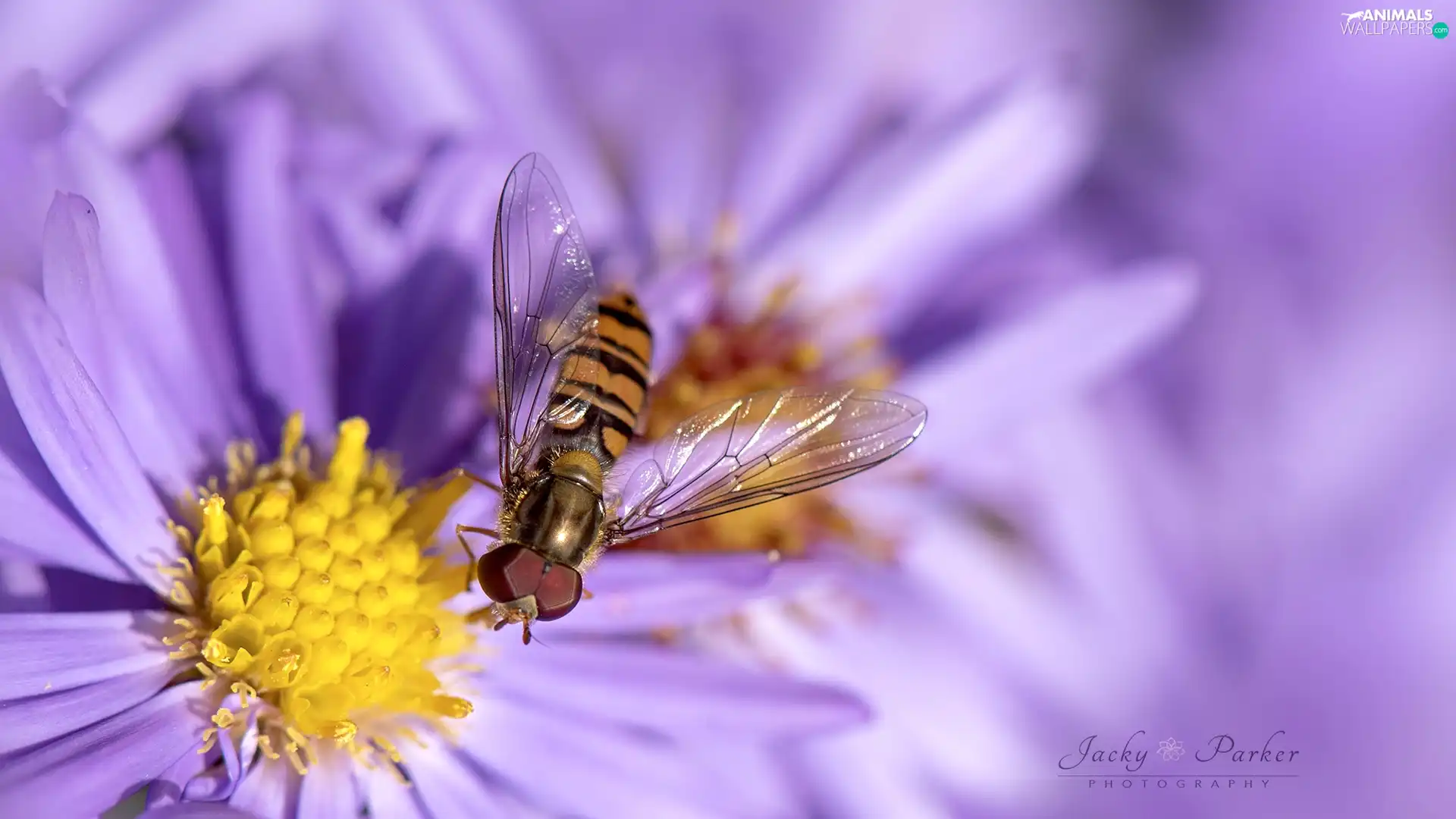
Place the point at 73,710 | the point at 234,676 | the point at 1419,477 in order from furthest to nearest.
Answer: the point at 1419,477, the point at 234,676, the point at 73,710

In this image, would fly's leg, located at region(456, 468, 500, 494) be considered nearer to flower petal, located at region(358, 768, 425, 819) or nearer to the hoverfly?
the hoverfly

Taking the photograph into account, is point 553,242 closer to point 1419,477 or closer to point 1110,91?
point 1110,91

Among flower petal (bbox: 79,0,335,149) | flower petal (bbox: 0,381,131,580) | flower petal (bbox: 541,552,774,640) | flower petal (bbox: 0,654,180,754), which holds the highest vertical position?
flower petal (bbox: 79,0,335,149)

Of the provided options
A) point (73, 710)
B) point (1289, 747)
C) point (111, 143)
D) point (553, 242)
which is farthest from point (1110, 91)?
point (73, 710)

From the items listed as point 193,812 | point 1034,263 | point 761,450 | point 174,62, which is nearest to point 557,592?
point 761,450

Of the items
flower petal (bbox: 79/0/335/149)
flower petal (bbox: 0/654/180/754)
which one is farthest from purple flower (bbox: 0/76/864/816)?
flower petal (bbox: 79/0/335/149)

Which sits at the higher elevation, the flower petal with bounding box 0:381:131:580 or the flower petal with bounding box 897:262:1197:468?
the flower petal with bounding box 897:262:1197:468
